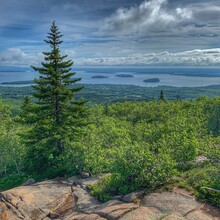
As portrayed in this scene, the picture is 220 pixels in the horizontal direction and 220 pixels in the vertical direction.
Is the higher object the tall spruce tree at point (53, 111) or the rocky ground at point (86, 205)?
the tall spruce tree at point (53, 111)

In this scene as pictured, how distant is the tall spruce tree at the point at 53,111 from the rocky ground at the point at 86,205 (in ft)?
17.8

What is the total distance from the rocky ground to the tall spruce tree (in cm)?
542

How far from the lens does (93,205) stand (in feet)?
65.5

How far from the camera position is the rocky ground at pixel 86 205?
53.3 feet

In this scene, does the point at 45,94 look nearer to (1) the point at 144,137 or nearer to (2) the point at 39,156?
(2) the point at 39,156

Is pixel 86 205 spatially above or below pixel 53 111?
below

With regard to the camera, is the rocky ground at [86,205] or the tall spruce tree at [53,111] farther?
the tall spruce tree at [53,111]

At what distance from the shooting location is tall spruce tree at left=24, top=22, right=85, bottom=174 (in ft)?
96.6

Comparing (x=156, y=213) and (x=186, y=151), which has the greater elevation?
(x=186, y=151)

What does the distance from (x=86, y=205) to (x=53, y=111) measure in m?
13.2

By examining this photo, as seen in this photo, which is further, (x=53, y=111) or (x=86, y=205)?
(x=53, y=111)

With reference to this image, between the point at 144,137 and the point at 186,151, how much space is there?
10.5 meters

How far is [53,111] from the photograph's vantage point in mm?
30469

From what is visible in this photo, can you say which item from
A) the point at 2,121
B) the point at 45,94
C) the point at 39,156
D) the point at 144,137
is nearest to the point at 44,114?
the point at 45,94
